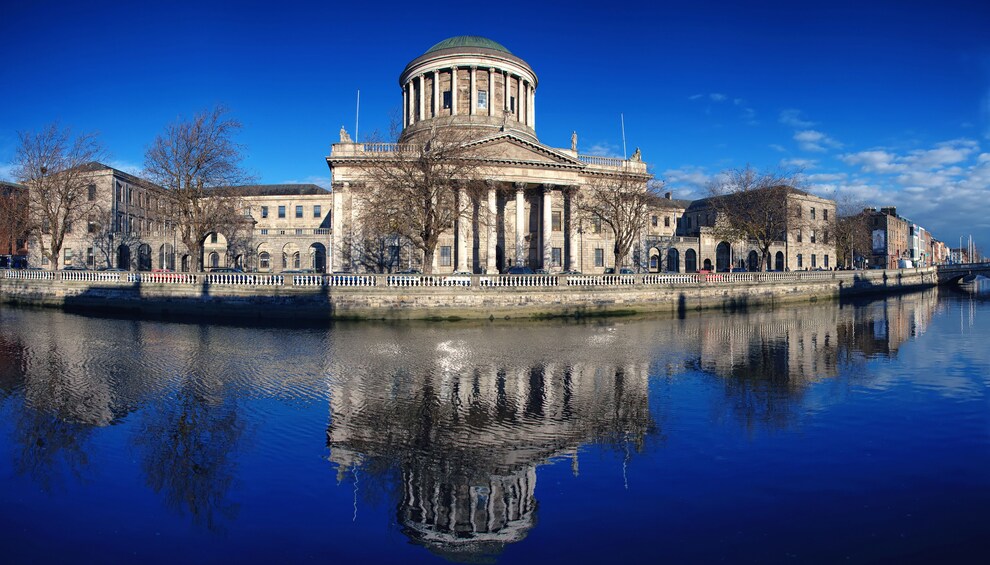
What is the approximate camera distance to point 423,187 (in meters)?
33.0

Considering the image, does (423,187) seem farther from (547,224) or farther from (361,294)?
(547,224)

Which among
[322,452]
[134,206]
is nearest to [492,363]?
[322,452]

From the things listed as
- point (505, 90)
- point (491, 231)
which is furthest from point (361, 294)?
point (505, 90)

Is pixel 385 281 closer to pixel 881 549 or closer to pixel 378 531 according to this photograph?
pixel 378 531

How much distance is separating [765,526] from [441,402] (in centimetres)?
705

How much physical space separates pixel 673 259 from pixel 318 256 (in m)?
42.9

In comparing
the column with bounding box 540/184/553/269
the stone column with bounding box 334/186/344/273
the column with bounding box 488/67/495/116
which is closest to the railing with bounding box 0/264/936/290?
the column with bounding box 540/184/553/269

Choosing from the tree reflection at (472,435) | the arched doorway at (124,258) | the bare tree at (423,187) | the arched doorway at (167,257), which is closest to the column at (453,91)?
the bare tree at (423,187)

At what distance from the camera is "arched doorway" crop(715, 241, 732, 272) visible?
70.6 meters

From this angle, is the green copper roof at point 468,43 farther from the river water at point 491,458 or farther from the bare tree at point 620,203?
the river water at point 491,458

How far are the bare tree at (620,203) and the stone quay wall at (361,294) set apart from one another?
6367mm

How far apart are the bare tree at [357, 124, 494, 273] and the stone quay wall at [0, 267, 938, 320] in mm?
4011

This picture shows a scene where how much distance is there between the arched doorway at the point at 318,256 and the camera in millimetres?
58875

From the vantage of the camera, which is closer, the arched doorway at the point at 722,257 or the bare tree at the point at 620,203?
the bare tree at the point at 620,203
